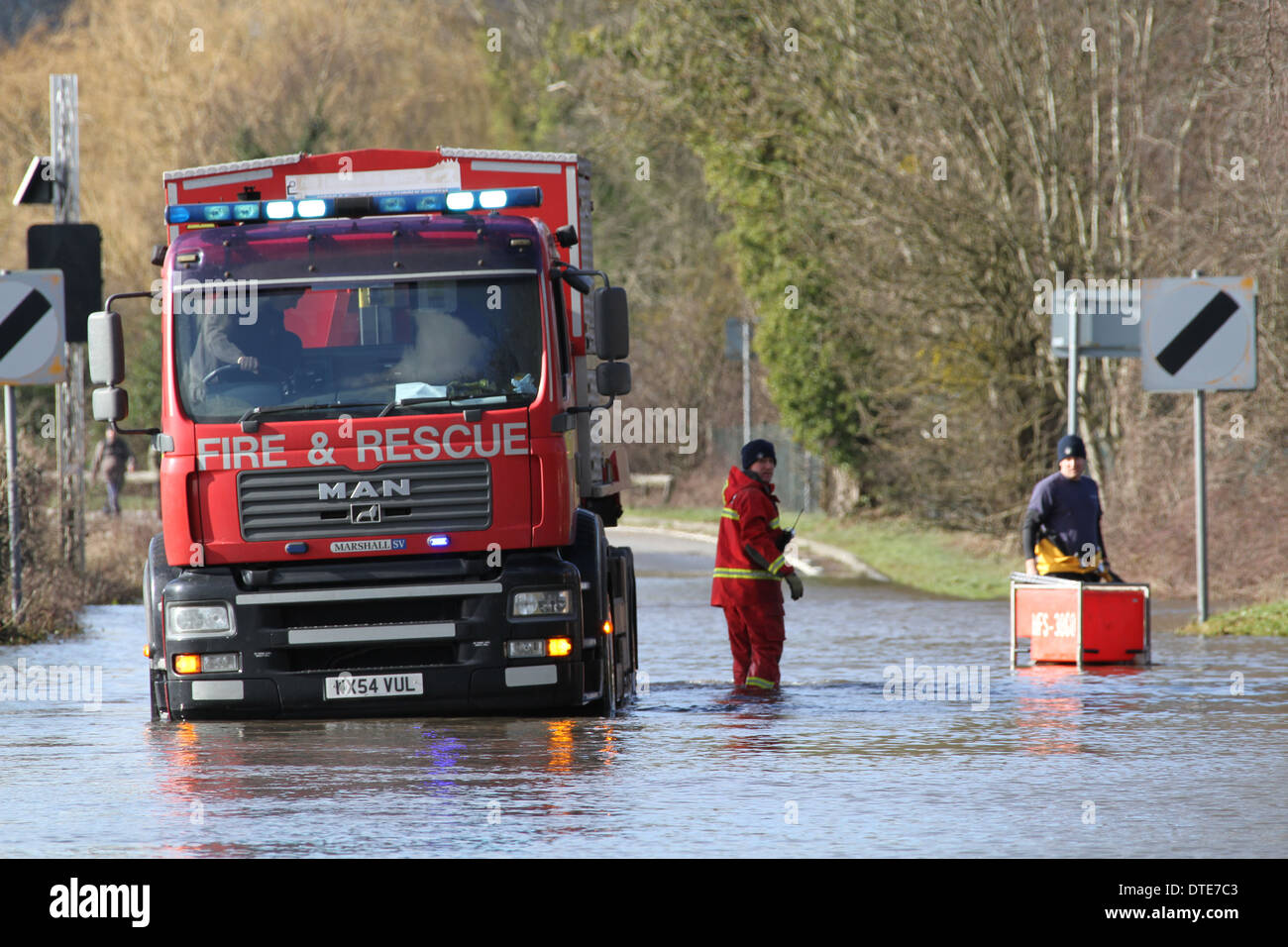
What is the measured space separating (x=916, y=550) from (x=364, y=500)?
19.4m

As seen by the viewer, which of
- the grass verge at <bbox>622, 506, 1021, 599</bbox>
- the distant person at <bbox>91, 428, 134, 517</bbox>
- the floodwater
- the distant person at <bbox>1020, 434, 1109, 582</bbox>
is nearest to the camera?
the floodwater

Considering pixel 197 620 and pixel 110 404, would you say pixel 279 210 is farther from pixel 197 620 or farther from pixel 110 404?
pixel 197 620

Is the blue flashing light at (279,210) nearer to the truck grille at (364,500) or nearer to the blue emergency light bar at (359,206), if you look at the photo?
the blue emergency light bar at (359,206)

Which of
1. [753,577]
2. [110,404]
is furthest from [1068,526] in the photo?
[110,404]

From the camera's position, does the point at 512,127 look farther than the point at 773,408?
Yes

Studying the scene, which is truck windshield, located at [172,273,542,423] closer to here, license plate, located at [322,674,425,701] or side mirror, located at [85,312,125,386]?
side mirror, located at [85,312,125,386]

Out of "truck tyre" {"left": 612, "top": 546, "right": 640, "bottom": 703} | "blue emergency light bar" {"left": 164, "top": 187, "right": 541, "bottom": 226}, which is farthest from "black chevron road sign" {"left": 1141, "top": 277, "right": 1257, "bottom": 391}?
"blue emergency light bar" {"left": 164, "top": 187, "right": 541, "bottom": 226}

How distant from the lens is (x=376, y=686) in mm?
11789

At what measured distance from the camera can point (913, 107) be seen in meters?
27.9

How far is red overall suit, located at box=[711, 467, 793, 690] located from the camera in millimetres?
13953

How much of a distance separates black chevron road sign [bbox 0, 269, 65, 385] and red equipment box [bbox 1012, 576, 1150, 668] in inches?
307

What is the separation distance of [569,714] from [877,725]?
1.87m
